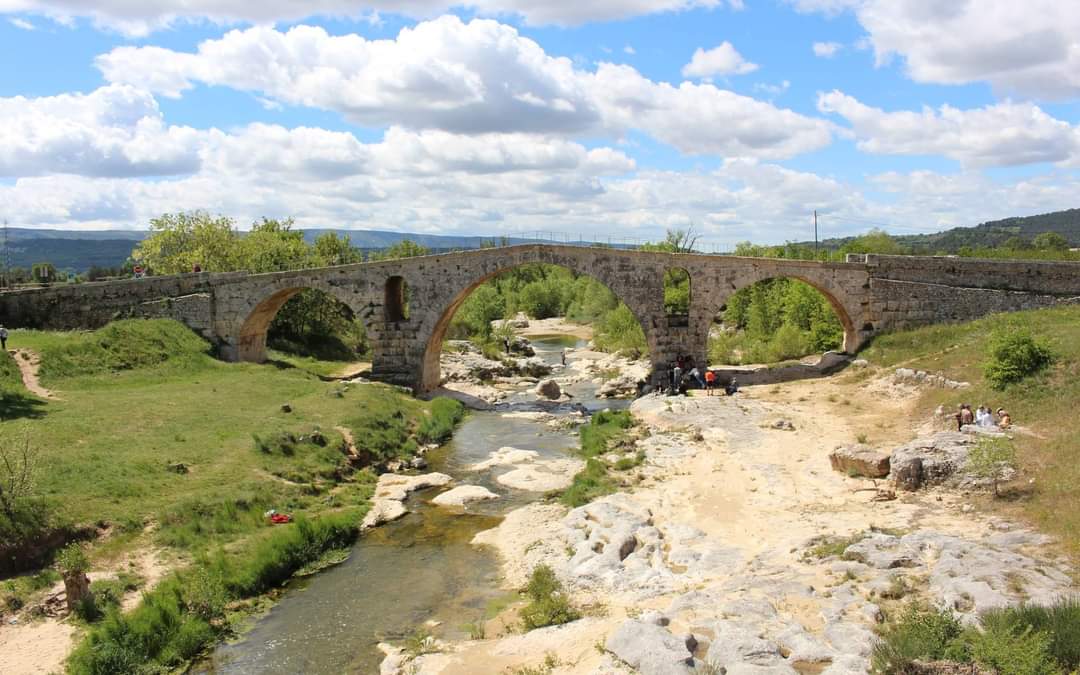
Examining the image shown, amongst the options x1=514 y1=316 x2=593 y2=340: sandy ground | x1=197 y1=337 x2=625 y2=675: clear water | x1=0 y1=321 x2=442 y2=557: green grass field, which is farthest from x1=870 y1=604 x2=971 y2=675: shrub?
x1=514 y1=316 x2=593 y2=340: sandy ground

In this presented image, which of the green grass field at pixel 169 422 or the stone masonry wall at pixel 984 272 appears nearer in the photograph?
the green grass field at pixel 169 422

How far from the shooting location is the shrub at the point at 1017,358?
900 inches

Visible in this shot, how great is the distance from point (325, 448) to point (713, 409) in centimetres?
1460

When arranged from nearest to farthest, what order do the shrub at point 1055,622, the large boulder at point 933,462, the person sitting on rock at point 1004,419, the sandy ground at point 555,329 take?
the shrub at point 1055,622, the large boulder at point 933,462, the person sitting on rock at point 1004,419, the sandy ground at point 555,329

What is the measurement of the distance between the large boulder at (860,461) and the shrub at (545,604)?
9166mm

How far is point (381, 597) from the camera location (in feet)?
53.1

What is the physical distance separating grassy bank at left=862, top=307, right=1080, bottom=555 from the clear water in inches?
429

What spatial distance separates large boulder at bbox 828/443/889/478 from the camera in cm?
A: 1973

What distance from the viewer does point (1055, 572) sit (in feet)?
38.9

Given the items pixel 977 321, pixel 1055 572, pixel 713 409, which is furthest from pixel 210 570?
pixel 977 321

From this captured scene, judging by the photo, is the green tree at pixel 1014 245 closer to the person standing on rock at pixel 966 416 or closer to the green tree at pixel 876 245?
the green tree at pixel 876 245

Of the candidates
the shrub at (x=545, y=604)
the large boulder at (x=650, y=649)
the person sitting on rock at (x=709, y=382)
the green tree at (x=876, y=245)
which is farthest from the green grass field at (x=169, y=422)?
the green tree at (x=876, y=245)

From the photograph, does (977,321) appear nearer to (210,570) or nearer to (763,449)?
(763,449)

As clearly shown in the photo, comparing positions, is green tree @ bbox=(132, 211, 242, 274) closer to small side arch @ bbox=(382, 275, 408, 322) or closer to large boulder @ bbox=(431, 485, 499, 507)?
small side arch @ bbox=(382, 275, 408, 322)
